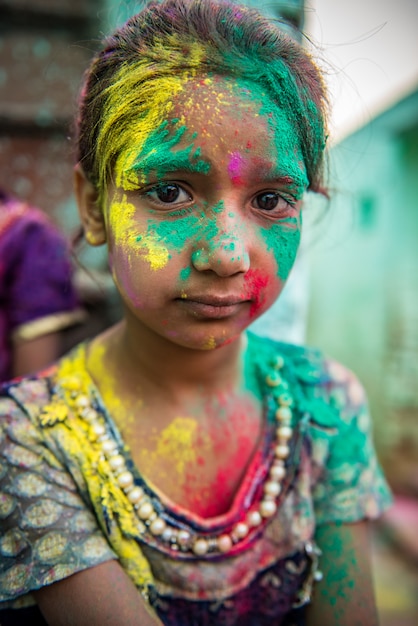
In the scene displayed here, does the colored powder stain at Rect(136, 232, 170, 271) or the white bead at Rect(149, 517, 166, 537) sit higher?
the colored powder stain at Rect(136, 232, 170, 271)

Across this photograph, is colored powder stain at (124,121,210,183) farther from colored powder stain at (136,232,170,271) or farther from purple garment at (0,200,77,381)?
purple garment at (0,200,77,381)

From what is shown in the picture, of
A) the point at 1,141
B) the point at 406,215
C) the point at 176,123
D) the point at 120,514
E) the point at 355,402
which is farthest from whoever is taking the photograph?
the point at 406,215

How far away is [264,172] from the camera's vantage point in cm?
80

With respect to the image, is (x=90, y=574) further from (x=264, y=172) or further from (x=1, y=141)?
(x=1, y=141)

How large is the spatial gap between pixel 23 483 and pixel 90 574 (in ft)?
0.62

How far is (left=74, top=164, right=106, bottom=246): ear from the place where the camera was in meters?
0.98

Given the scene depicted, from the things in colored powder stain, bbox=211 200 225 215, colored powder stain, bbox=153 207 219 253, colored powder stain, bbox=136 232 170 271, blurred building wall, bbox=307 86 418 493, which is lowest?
blurred building wall, bbox=307 86 418 493

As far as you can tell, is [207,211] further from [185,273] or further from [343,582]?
[343,582]

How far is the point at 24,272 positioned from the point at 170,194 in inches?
44.6

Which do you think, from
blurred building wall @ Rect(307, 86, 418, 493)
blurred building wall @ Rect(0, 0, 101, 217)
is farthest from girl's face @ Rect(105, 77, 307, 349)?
blurred building wall @ Rect(307, 86, 418, 493)

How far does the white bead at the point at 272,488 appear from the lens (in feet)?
3.25

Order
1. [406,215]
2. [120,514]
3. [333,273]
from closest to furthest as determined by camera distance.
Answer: [120,514], [406,215], [333,273]

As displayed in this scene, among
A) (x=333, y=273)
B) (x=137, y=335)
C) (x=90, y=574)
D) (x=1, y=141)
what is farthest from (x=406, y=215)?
(x=90, y=574)

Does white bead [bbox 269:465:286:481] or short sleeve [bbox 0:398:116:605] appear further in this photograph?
white bead [bbox 269:465:286:481]
